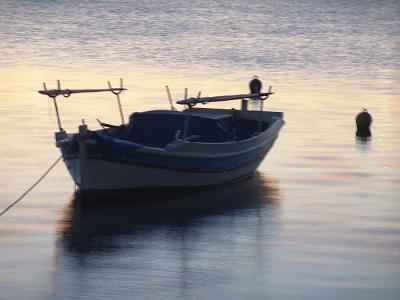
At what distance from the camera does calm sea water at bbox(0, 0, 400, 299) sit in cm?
2788

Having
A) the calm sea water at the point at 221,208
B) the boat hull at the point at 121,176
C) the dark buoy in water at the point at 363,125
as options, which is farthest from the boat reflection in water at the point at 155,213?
the dark buoy in water at the point at 363,125

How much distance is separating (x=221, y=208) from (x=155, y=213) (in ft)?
6.71

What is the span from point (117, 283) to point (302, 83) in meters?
44.6

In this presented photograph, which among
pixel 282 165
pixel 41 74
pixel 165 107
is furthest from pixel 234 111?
pixel 41 74

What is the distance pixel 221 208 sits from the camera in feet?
119

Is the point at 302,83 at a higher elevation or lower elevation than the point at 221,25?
higher

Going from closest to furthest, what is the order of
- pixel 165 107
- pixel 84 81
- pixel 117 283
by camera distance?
pixel 117 283 < pixel 165 107 < pixel 84 81

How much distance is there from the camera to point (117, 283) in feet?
89.9

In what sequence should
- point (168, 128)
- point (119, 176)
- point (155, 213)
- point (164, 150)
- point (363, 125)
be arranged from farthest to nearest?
point (363, 125) → point (168, 128) → point (119, 176) → point (164, 150) → point (155, 213)

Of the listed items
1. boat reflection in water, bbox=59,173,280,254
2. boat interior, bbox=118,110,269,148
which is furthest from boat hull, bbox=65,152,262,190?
boat interior, bbox=118,110,269,148

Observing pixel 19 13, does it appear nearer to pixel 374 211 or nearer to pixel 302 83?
pixel 302 83

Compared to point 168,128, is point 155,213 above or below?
below

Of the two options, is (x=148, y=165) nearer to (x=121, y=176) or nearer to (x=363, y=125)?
(x=121, y=176)

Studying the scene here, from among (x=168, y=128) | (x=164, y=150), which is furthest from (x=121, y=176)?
(x=168, y=128)
